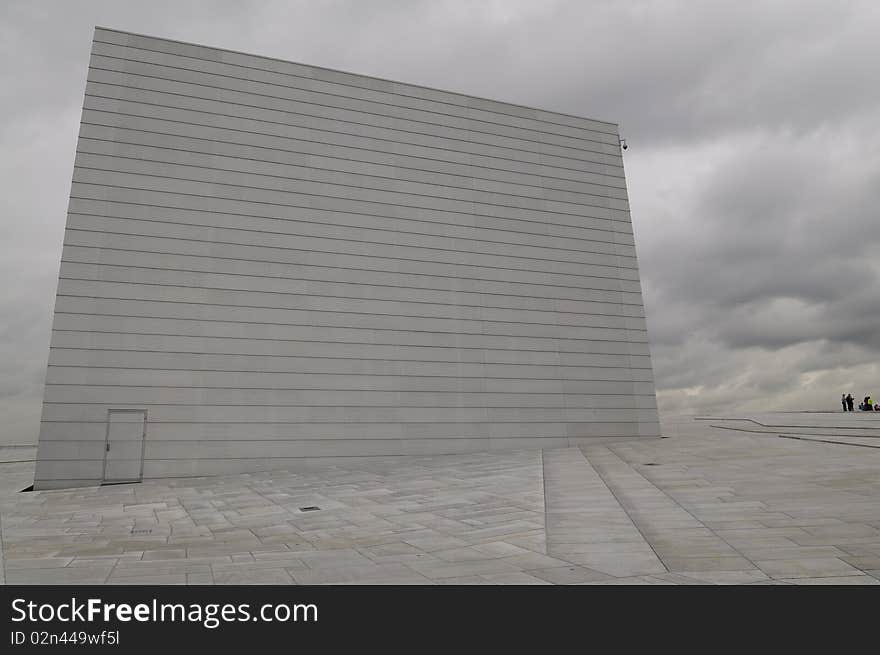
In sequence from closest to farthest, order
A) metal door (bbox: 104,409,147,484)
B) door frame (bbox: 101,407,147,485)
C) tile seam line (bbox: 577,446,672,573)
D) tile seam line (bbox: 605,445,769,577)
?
tile seam line (bbox: 605,445,769,577) → tile seam line (bbox: 577,446,672,573) → door frame (bbox: 101,407,147,485) → metal door (bbox: 104,409,147,484)

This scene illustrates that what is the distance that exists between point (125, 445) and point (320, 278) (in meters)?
8.08

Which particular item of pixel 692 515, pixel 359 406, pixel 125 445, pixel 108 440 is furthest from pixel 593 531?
pixel 108 440

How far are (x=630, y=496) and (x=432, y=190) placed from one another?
598 inches

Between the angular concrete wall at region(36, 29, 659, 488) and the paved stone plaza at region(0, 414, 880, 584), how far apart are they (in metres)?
3.08

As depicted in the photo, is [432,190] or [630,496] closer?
[630,496]

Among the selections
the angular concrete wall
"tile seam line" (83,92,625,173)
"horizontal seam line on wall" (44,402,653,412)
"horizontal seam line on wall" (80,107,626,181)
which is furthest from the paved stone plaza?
"tile seam line" (83,92,625,173)

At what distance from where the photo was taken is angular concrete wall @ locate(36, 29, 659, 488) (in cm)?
1773

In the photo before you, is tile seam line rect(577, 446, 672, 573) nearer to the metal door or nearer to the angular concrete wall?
the angular concrete wall

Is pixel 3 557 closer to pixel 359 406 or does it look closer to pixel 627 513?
pixel 627 513

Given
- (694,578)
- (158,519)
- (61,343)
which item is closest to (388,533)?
(694,578)

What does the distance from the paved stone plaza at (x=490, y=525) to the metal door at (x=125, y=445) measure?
0.85 metres
